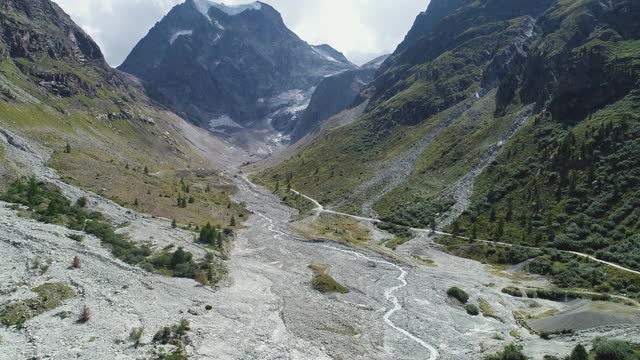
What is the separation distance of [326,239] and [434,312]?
5042 centimetres

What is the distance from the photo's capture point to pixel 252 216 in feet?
483

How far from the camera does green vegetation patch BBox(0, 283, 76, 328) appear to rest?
47.2 metres

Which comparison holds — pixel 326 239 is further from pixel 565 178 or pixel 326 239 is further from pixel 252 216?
pixel 565 178

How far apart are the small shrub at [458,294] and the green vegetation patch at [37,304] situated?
164 feet

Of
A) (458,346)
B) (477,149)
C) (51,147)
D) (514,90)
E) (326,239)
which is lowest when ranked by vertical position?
(458,346)

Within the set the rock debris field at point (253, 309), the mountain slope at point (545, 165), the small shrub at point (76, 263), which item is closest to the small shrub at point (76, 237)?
the rock debris field at point (253, 309)

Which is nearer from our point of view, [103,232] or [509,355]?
[509,355]

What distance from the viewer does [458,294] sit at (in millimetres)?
74188

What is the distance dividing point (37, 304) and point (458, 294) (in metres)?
→ 53.7

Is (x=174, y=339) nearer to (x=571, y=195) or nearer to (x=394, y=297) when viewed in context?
(x=394, y=297)

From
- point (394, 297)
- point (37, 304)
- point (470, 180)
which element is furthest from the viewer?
point (470, 180)

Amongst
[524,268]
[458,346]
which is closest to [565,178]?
[524,268]

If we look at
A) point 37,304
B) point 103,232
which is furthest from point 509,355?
point 103,232

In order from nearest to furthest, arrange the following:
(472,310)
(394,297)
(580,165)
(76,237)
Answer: (472,310) < (394,297) < (76,237) < (580,165)
